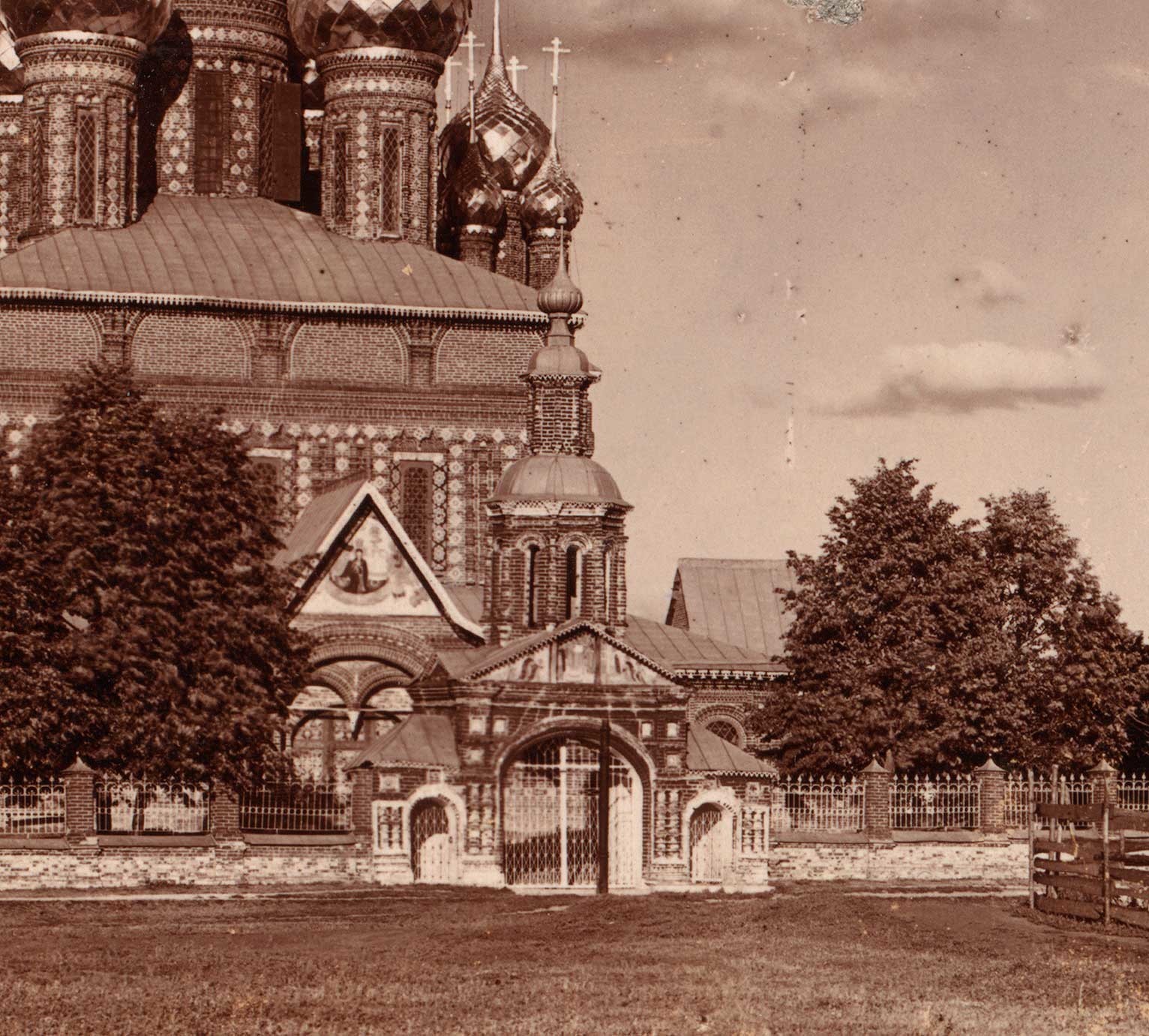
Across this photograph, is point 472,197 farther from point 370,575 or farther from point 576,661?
point 576,661

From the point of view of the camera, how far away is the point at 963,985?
2297 centimetres

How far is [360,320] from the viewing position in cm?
4531

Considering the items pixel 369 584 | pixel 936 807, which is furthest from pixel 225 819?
pixel 936 807

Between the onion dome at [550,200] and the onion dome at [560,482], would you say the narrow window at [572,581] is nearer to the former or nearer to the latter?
the onion dome at [560,482]

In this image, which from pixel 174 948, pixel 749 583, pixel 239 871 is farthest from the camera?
pixel 749 583

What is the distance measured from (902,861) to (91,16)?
1871 centimetres

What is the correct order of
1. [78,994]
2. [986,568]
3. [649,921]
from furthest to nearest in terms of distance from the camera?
1. [986,568]
2. [649,921]
3. [78,994]

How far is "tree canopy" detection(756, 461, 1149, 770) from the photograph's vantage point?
41.0m

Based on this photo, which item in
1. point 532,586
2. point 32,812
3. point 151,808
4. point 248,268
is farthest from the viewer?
point 248,268

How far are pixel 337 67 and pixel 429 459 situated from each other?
661cm

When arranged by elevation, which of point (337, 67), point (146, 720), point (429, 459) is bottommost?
point (146, 720)

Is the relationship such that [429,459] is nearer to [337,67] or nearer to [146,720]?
[337,67]

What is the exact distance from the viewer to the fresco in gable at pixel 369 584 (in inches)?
1551

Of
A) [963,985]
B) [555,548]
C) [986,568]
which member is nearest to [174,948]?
[963,985]
